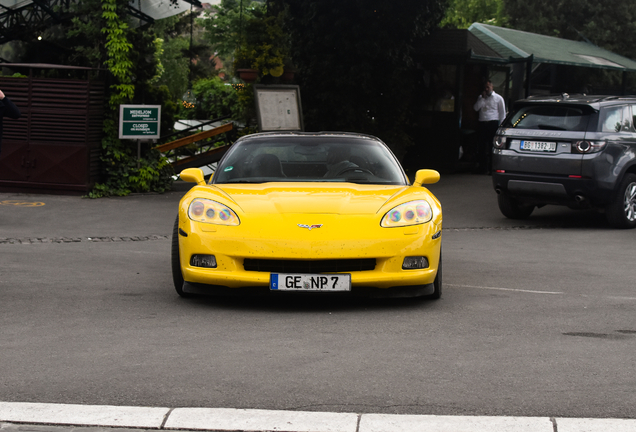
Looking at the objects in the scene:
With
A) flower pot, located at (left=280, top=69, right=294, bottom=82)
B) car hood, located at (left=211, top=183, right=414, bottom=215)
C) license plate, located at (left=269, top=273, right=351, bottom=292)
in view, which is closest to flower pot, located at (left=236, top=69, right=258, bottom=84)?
flower pot, located at (left=280, top=69, right=294, bottom=82)

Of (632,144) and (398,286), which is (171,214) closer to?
(632,144)

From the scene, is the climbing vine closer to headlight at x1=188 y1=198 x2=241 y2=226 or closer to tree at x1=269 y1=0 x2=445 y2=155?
tree at x1=269 y1=0 x2=445 y2=155

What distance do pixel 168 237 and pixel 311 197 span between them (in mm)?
4752

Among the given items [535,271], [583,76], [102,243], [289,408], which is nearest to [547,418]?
[289,408]

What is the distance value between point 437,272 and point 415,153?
14.8 meters

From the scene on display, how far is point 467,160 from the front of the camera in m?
21.6

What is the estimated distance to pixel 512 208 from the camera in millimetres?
13664

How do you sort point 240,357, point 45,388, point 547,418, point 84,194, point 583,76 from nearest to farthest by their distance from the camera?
1. point 547,418
2. point 45,388
3. point 240,357
4. point 84,194
5. point 583,76

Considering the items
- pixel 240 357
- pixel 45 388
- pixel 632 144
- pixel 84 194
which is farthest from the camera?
pixel 84 194

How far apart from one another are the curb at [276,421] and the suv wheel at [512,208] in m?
9.74

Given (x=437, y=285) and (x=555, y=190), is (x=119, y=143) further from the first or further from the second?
(x=437, y=285)

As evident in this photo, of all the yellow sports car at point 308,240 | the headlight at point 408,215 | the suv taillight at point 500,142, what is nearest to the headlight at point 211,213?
the yellow sports car at point 308,240

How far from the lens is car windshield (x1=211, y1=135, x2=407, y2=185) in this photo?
7652mm

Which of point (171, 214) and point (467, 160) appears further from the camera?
point (467, 160)
